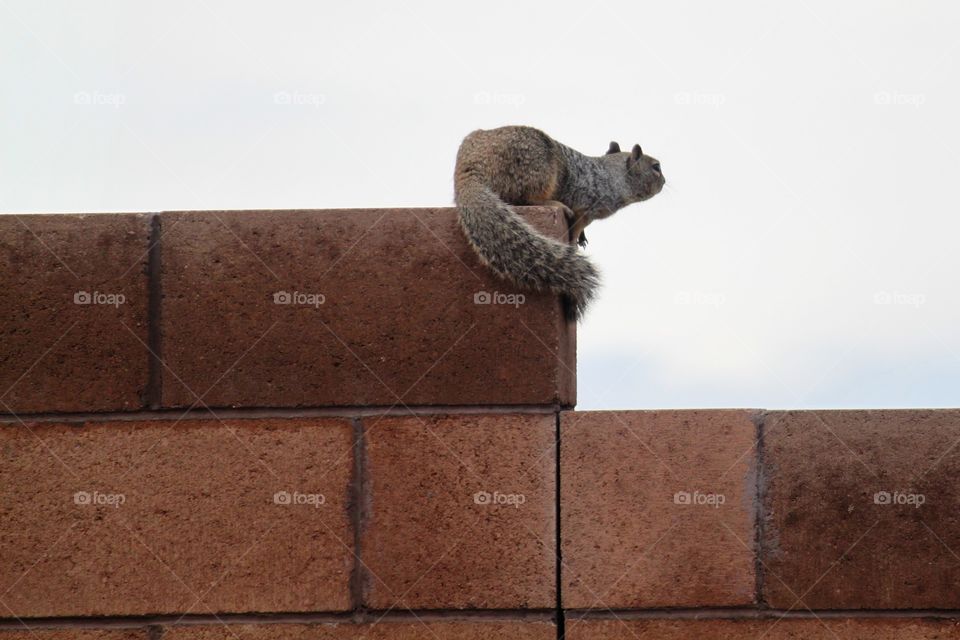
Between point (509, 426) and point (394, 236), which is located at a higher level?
point (394, 236)

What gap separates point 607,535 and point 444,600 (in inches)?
29.2

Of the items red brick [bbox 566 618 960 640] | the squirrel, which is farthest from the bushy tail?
red brick [bbox 566 618 960 640]

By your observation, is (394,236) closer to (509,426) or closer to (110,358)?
A: (509,426)

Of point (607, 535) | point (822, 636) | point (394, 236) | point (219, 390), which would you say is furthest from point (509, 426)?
point (822, 636)

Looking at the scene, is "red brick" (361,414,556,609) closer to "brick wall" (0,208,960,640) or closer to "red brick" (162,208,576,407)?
"brick wall" (0,208,960,640)

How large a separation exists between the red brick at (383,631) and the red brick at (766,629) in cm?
22

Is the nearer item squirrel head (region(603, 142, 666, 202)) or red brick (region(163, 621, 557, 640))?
red brick (region(163, 621, 557, 640))

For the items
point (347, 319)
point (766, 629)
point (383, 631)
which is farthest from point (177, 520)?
point (766, 629)

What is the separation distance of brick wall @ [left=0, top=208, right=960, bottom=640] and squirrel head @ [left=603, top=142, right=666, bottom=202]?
11.1ft

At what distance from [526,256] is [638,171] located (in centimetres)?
358

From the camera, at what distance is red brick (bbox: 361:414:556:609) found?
4.58 m

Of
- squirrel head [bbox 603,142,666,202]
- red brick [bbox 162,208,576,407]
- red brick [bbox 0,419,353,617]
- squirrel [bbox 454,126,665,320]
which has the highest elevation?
squirrel head [bbox 603,142,666,202]

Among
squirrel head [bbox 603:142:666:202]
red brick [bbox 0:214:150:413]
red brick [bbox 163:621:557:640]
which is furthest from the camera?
squirrel head [bbox 603:142:666:202]

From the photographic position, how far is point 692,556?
464 cm
